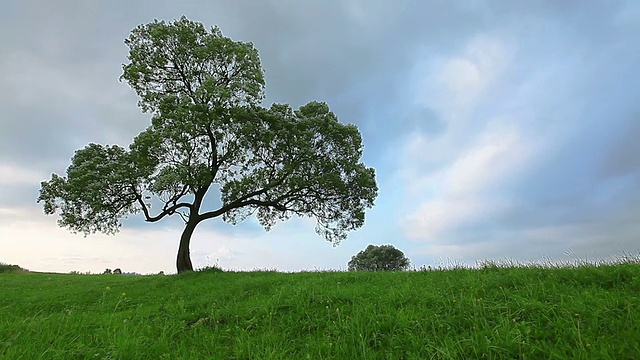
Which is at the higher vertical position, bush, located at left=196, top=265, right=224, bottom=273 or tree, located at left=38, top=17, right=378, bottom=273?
tree, located at left=38, top=17, right=378, bottom=273

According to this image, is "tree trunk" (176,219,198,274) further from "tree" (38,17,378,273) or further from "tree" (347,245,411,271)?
"tree" (347,245,411,271)

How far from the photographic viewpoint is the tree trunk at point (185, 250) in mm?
22184

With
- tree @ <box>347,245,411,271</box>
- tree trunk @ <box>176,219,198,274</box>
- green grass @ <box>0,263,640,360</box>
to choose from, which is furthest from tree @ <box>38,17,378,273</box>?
tree @ <box>347,245,411,271</box>

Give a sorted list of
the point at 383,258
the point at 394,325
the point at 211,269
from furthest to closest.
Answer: the point at 383,258
the point at 211,269
the point at 394,325

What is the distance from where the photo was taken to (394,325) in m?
6.14

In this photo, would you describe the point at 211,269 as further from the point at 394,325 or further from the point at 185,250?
the point at 394,325

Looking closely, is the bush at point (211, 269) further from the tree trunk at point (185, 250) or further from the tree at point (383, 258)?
the tree at point (383, 258)

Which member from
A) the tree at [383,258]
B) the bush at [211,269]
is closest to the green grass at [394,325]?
the bush at [211,269]

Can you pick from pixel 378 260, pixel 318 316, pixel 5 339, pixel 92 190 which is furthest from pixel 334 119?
pixel 378 260

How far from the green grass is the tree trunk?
1343cm

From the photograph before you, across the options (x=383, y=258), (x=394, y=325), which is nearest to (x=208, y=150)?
(x=394, y=325)

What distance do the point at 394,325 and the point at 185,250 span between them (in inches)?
760

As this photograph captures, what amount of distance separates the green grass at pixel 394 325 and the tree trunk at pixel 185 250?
44.1 feet

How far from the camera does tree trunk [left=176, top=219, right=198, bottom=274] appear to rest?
22184 millimetres
